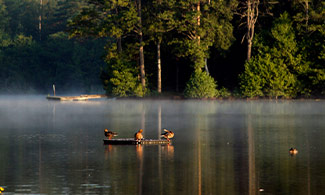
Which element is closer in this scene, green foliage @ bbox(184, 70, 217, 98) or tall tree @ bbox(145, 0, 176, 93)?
tall tree @ bbox(145, 0, 176, 93)

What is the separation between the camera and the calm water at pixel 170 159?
872 inches

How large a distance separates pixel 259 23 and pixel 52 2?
89.7 meters

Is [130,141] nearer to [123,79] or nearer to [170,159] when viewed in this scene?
[170,159]

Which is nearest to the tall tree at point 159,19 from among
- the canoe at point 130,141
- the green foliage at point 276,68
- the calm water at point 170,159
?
the green foliage at point 276,68

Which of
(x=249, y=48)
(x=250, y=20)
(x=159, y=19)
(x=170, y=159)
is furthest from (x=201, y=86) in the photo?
(x=170, y=159)

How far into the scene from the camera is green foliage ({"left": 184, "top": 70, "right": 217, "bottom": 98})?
8169 cm

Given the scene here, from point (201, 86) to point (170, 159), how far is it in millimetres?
53672

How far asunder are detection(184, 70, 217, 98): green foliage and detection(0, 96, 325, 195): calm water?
32359 mm

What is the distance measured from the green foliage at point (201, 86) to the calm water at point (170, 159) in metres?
32.4

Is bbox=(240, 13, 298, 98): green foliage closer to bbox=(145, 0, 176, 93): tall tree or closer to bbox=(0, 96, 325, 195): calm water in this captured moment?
bbox=(145, 0, 176, 93): tall tree

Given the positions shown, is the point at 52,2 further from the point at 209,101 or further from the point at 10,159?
the point at 10,159

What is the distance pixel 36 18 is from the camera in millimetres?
157375

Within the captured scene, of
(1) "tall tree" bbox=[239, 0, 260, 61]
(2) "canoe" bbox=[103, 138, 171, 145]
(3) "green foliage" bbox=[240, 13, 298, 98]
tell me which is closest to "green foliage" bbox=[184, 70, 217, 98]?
(3) "green foliage" bbox=[240, 13, 298, 98]

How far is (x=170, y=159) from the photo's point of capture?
28578mm
